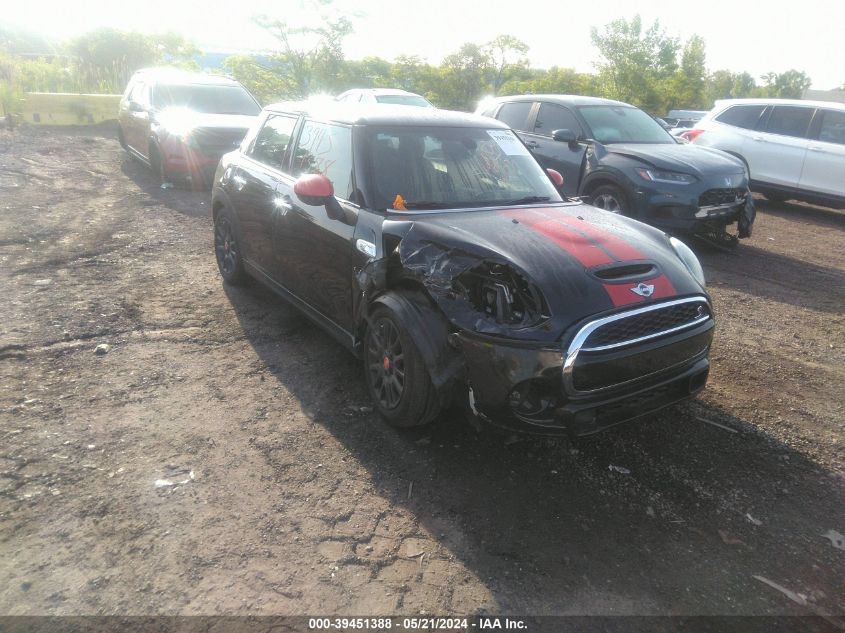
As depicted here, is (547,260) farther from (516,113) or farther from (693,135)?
(693,135)

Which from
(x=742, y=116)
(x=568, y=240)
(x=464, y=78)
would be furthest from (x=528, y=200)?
(x=464, y=78)

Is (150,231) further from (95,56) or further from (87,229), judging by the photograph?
(95,56)

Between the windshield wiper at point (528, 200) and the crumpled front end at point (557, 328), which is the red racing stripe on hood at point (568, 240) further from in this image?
the windshield wiper at point (528, 200)

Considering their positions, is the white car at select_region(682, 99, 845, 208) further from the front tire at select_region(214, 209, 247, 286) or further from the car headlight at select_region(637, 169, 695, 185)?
the front tire at select_region(214, 209, 247, 286)

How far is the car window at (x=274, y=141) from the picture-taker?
482 centimetres

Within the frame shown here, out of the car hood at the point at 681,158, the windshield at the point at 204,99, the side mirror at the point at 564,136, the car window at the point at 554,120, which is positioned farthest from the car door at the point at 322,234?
the windshield at the point at 204,99

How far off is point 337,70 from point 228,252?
66.9ft

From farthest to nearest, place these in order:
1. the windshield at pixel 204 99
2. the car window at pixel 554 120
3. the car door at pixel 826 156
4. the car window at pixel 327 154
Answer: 1. the windshield at pixel 204 99
2. the car door at pixel 826 156
3. the car window at pixel 554 120
4. the car window at pixel 327 154

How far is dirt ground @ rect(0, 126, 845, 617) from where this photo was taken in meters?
2.50

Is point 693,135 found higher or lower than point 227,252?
higher

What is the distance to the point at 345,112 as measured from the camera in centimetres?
430

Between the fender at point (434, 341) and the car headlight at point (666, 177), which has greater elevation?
the car headlight at point (666, 177)

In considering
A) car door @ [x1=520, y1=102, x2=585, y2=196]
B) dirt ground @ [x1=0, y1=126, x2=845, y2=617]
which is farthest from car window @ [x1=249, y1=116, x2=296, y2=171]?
car door @ [x1=520, y1=102, x2=585, y2=196]

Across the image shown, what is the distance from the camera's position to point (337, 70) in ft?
78.5
